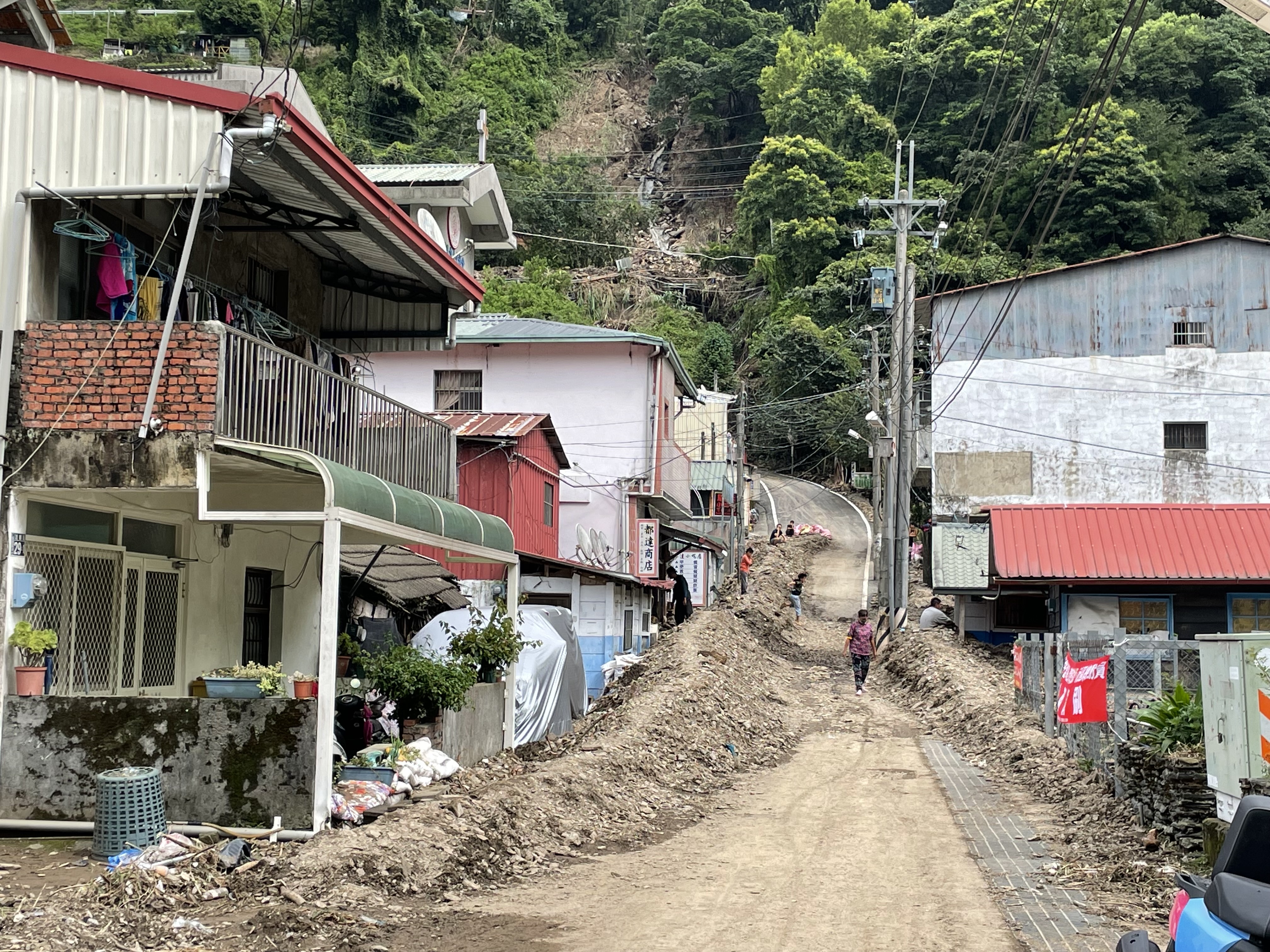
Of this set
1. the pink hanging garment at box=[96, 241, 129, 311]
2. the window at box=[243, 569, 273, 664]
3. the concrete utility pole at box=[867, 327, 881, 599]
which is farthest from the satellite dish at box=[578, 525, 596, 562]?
the pink hanging garment at box=[96, 241, 129, 311]

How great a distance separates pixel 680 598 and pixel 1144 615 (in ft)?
53.8

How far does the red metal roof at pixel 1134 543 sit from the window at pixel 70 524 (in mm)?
20747

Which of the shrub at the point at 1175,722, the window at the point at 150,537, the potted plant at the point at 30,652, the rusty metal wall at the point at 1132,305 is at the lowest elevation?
the shrub at the point at 1175,722

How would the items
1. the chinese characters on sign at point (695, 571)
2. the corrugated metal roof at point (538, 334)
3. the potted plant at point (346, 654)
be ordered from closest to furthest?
1. the potted plant at point (346, 654)
2. the corrugated metal roof at point (538, 334)
3. the chinese characters on sign at point (695, 571)

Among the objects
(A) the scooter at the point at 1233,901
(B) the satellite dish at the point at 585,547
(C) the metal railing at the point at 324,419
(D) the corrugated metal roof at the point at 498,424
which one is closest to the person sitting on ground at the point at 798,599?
(B) the satellite dish at the point at 585,547

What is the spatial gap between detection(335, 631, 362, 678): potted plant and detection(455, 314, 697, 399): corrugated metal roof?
20.3 m

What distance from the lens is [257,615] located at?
16562mm

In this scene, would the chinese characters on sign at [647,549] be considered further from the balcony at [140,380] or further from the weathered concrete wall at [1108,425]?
the balcony at [140,380]

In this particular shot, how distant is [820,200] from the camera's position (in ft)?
226

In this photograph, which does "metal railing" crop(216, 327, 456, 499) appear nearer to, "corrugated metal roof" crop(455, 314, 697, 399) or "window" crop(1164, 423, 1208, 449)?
"corrugated metal roof" crop(455, 314, 697, 399)

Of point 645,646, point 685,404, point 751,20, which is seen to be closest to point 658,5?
point 751,20

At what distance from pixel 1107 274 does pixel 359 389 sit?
1176 inches

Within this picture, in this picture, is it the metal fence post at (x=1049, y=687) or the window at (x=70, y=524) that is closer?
the window at (x=70, y=524)

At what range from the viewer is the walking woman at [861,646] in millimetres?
26625
